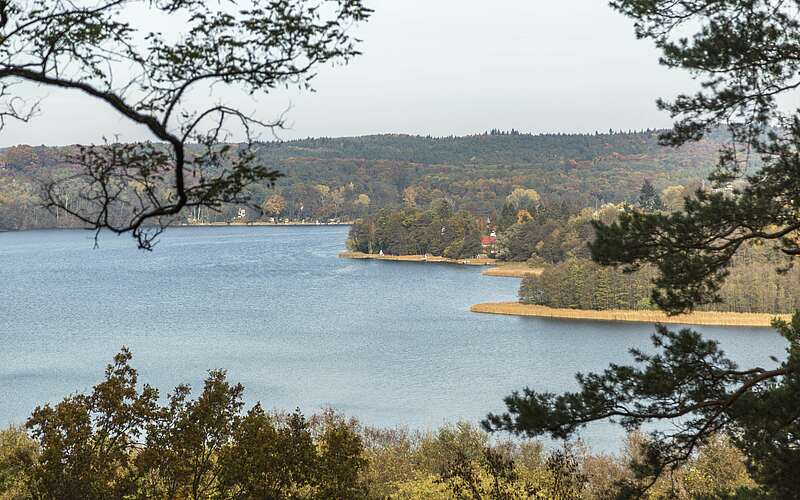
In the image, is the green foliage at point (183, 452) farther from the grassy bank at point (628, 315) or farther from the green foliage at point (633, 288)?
the green foliage at point (633, 288)

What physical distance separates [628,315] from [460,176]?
7056cm

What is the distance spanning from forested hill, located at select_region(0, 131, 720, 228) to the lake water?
107 feet

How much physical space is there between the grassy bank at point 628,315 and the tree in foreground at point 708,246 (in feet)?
95.7

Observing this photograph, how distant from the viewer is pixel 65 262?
57094 mm

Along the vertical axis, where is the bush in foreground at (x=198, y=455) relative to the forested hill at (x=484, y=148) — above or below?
below

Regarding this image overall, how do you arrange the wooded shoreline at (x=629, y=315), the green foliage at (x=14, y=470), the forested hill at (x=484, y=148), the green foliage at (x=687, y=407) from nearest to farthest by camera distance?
the green foliage at (x=687, y=407) → the green foliage at (x=14, y=470) → the wooded shoreline at (x=629, y=315) → the forested hill at (x=484, y=148)

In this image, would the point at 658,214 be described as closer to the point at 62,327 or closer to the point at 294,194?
the point at 62,327

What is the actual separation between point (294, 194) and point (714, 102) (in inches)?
3679

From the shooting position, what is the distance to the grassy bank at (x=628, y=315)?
3375 cm

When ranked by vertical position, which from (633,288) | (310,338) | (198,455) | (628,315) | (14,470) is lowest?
(628,315)

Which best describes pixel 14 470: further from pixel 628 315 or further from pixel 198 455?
pixel 628 315

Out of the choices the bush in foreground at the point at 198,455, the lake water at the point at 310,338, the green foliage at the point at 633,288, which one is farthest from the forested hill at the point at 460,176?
the bush in foreground at the point at 198,455

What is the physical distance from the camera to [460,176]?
10588 centimetres

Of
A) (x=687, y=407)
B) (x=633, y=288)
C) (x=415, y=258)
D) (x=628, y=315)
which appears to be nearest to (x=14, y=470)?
(x=687, y=407)
